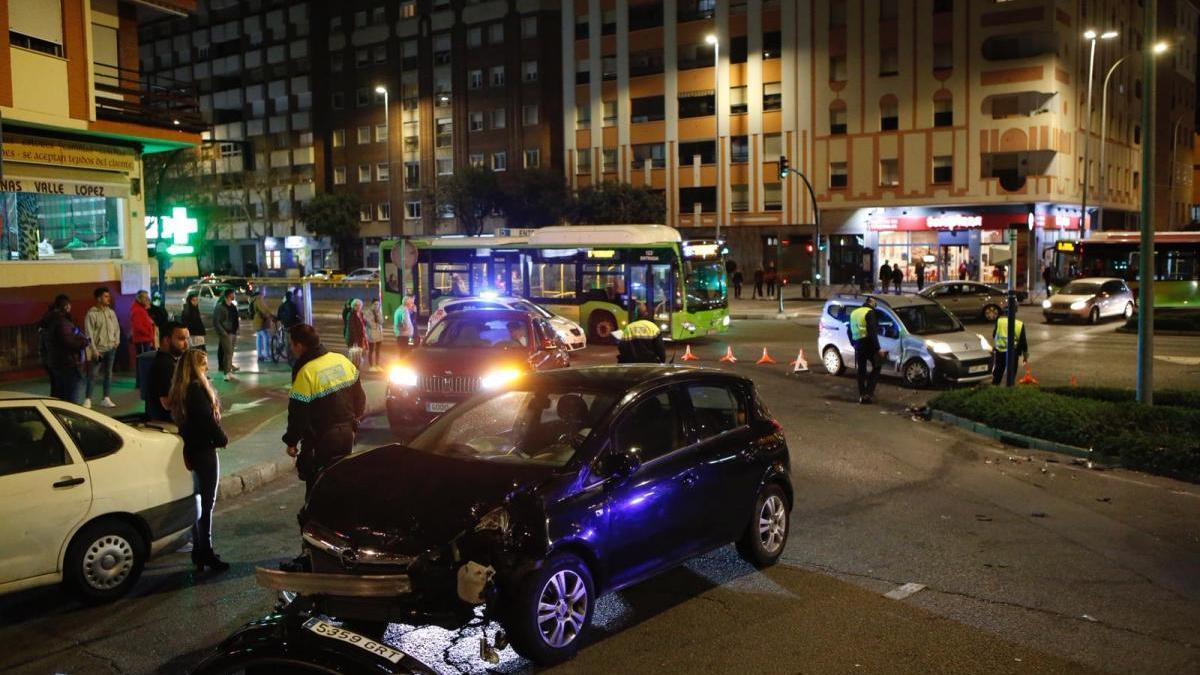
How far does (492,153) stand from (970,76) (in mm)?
32052

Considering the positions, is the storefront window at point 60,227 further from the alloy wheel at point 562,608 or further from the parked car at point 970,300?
the parked car at point 970,300

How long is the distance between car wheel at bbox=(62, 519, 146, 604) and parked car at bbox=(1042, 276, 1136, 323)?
99.6 feet

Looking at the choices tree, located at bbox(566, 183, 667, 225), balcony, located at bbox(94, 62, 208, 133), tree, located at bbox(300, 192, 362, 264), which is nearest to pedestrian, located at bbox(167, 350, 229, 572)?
balcony, located at bbox(94, 62, 208, 133)

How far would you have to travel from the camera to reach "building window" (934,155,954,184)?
172 feet

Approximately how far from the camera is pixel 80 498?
22.8 ft

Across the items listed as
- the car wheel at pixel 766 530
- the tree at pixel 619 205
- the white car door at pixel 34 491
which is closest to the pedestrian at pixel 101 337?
the white car door at pixel 34 491

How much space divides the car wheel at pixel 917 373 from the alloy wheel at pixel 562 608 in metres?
13.7

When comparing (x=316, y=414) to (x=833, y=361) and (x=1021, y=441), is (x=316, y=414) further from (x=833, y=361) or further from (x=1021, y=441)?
(x=833, y=361)

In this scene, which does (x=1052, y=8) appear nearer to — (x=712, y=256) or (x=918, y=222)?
(x=918, y=222)

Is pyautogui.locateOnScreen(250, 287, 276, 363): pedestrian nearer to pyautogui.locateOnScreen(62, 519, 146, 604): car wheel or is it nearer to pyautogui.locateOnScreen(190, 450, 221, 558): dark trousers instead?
pyautogui.locateOnScreen(190, 450, 221, 558): dark trousers

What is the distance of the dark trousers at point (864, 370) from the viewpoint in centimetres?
1670

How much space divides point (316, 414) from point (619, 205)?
5179 centimetres

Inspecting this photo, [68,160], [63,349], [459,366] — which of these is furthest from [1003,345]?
[68,160]

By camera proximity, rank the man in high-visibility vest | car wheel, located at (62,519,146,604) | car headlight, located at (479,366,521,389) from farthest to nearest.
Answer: the man in high-visibility vest < car headlight, located at (479,366,521,389) < car wheel, located at (62,519,146,604)
